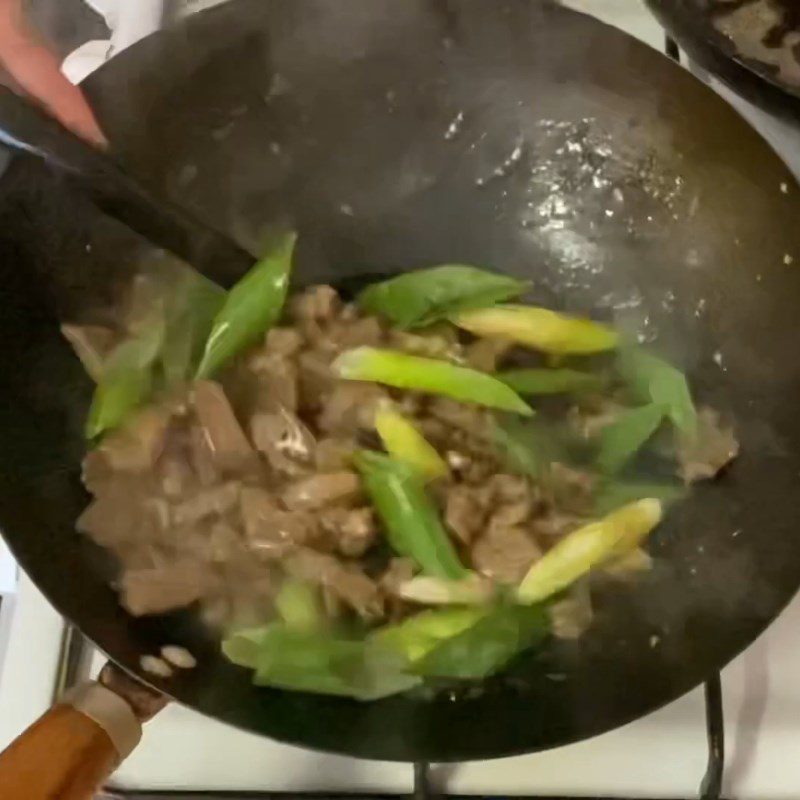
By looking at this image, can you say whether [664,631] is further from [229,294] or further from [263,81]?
[263,81]

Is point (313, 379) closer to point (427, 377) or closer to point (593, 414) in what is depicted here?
point (427, 377)

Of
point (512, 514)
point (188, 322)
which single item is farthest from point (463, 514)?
point (188, 322)

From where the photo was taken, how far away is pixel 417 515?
2.43 ft

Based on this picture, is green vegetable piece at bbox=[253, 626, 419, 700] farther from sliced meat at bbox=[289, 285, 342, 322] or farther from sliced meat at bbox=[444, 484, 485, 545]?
sliced meat at bbox=[289, 285, 342, 322]

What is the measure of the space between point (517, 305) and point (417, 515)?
0.74 ft

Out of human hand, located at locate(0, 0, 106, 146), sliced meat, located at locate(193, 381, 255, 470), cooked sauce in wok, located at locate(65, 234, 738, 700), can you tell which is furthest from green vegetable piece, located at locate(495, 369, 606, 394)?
human hand, located at locate(0, 0, 106, 146)

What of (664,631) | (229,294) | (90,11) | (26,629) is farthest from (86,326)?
(664,631)

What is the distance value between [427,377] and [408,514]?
0.38ft

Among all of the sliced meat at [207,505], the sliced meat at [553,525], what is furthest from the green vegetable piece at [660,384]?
the sliced meat at [207,505]

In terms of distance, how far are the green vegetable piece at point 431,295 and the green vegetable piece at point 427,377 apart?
0.21 feet

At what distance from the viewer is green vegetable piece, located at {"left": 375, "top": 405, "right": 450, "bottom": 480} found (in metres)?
0.76

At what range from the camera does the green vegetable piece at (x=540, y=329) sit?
0.84 meters

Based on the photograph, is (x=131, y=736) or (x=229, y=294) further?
(x=229, y=294)

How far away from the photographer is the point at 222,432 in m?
0.75
